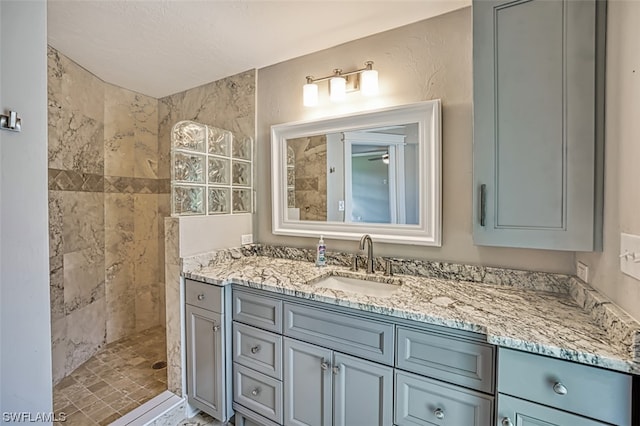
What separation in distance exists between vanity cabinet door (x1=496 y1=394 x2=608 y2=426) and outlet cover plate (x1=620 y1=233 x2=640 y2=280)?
18.5 inches

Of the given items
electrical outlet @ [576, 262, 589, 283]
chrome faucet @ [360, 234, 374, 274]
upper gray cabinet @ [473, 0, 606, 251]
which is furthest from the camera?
chrome faucet @ [360, 234, 374, 274]

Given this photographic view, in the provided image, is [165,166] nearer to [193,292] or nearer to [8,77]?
[193,292]

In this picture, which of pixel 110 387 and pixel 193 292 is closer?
pixel 193 292

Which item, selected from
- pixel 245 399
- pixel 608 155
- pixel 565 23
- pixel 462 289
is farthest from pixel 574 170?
pixel 245 399

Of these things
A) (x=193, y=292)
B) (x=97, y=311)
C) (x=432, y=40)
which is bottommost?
(x=97, y=311)

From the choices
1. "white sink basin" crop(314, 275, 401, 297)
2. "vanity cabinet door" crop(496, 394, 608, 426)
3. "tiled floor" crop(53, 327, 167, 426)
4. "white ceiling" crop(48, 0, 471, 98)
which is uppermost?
"white ceiling" crop(48, 0, 471, 98)

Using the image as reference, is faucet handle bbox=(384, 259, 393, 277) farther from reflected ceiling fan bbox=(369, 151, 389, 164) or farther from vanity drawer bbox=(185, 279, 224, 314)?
vanity drawer bbox=(185, 279, 224, 314)

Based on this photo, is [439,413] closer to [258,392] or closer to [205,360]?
[258,392]

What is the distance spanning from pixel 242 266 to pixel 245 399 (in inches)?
30.3

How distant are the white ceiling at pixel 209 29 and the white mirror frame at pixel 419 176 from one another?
0.51 metres

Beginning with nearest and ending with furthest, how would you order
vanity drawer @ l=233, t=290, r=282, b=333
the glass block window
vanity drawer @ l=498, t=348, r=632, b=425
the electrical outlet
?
vanity drawer @ l=498, t=348, r=632, b=425
the electrical outlet
vanity drawer @ l=233, t=290, r=282, b=333
the glass block window

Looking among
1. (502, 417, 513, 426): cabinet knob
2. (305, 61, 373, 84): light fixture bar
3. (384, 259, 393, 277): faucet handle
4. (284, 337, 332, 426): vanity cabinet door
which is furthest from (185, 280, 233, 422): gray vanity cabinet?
(305, 61, 373, 84): light fixture bar

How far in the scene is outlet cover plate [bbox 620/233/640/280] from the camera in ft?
2.89

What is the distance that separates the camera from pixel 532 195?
4.02 feet
